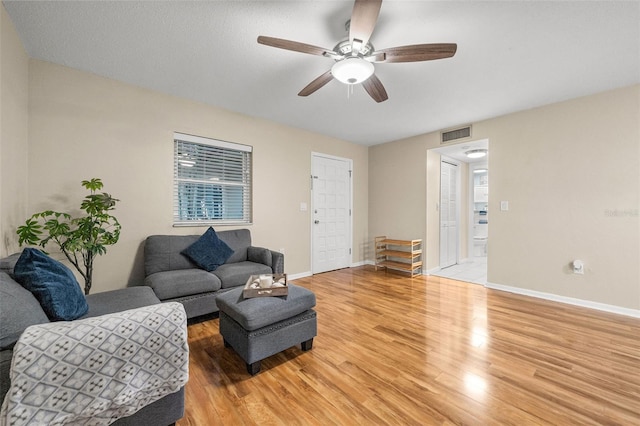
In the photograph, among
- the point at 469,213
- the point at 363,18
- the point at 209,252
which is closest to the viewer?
the point at 363,18

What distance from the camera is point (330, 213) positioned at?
495cm

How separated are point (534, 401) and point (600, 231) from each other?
272 cm

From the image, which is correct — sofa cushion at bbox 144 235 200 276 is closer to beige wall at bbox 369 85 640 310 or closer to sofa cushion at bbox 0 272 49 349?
sofa cushion at bbox 0 272 49 349

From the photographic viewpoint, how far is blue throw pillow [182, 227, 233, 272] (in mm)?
2951

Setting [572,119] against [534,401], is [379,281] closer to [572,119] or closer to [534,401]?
[534,401]

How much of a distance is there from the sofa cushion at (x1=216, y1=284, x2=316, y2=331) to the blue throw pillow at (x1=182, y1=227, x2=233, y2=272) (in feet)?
3.36

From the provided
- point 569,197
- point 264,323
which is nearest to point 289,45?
point 264,323

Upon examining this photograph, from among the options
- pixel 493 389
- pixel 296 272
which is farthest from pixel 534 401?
pixel 296 272

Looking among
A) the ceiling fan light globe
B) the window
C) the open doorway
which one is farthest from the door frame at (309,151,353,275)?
the ceiling fan light globe

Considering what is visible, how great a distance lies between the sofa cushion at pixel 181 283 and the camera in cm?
244

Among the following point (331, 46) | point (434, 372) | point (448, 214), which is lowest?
point (434, 372)

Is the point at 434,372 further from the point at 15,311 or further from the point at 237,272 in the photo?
the point at 15,311

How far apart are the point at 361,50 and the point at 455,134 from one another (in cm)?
299

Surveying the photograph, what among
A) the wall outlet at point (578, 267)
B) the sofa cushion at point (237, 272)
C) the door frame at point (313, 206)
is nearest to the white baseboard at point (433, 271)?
the door frame at point (313, 206)
